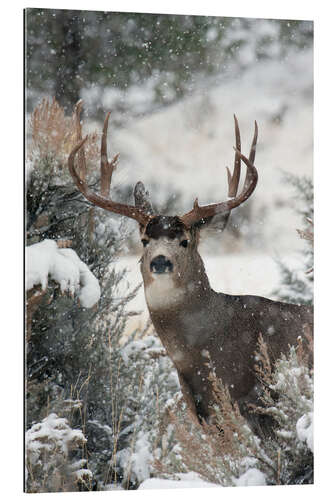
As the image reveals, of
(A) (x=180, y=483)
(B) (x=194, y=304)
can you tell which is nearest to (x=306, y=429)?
(A) (x=180, y=483)

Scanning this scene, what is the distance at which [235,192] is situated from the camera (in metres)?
5.73

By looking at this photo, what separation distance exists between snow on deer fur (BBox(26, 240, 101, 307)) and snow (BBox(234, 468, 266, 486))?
4.55 feet

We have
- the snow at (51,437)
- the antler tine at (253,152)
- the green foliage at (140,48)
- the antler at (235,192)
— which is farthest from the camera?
the antler tine at (253,152)

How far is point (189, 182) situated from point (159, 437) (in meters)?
1.56

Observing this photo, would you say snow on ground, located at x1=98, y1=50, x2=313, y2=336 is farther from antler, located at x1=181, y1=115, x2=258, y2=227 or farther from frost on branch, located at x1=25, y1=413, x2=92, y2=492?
frost on branch, located at x1=25, y1=413, x2=92, y2=492

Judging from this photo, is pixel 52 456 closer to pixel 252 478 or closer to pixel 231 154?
pixel 252 478

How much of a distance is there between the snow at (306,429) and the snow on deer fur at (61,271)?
4.79ft

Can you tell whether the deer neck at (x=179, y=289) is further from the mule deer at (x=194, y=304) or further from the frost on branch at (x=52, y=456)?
the frost on branch at (x=52, y=456)

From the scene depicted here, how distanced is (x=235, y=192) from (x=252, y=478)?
174 centimetres

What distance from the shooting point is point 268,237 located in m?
5.88

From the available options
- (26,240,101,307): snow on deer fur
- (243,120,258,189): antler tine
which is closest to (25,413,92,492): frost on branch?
(26,240,101,307): snow on deer fur

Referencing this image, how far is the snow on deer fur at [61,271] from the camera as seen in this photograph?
17.4ft

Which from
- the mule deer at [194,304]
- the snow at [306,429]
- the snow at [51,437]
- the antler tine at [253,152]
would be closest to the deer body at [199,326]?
the mule deer at [194,304]
